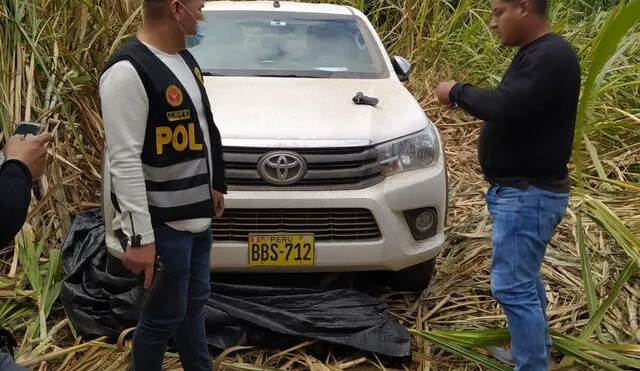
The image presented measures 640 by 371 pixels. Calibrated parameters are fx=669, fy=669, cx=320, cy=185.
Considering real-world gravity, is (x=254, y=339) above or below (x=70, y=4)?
below

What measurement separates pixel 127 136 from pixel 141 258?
1.17ft

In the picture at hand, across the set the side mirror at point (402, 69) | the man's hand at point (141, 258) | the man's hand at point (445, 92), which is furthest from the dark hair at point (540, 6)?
the side mirror at point (402, 69)

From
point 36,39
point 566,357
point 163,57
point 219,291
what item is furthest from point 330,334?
point 36,39

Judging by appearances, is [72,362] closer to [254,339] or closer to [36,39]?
[254,339]

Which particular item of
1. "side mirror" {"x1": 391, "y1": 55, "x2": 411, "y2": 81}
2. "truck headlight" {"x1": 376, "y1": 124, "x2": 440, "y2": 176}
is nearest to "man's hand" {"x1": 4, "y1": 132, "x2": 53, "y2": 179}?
"truck headlight" {"x1": 376, "y1": 124, "x2": 440, "y2": 176}

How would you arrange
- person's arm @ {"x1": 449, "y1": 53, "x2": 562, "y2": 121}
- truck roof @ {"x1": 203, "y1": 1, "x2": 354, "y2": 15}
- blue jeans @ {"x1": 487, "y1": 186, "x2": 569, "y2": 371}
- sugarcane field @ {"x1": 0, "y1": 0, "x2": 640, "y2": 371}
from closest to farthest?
sugarcane field @ {"x1": 0, "y1": 0, "x2": 640, "y2": 371}, person's arm @ {"x1": 449, "y1": 53, "x2": 562, "y2": 121}, blue jeans @ {"x1": 487, "y1": 186, "x2": 569, "y2": 371}, truck roof @ {"x1": 203, "y1": 1, "x2": 354, "y2": 15}

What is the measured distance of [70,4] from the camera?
4301 millimetres

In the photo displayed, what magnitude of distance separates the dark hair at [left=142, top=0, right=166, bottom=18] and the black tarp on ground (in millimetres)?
1317

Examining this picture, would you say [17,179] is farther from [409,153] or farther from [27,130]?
[409,153]

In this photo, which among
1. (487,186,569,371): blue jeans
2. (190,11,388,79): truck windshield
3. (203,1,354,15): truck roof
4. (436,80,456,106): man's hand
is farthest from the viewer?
(203,1,354,15): truck roof

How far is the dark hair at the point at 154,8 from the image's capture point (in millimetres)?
1905

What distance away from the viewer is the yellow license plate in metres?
2.88

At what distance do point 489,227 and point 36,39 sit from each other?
286 cm

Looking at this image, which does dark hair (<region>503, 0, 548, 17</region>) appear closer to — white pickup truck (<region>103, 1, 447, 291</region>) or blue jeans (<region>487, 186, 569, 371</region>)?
blue jeans (<region>487, 186, 569, 371</region>)
